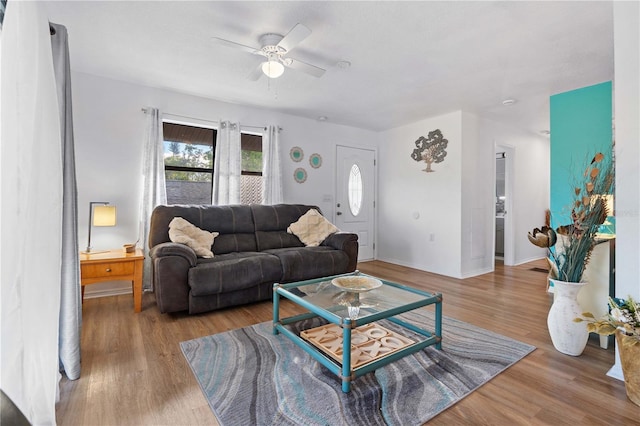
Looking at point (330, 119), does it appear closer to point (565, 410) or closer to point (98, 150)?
point (98, 150)

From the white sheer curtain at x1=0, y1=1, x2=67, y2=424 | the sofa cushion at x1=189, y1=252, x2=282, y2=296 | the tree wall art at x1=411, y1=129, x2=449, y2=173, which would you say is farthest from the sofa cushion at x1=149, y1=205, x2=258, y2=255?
the tree wall art at x1=411, y1=129, x2=449, y2=173

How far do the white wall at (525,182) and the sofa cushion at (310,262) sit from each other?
3201 mm

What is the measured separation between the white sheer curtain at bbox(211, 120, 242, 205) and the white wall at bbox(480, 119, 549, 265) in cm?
387

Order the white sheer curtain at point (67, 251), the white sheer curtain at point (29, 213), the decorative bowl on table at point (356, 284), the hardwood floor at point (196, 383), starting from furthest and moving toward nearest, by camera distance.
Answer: the decorative bowl on table at point (356, 284) → the white sheer curtain at point (67, 251) → the hardwood floor at point (196, 383) → the white sheer curtain at point (29, 213)

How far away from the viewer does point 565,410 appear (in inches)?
61.4

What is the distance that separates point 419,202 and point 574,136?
2.09m

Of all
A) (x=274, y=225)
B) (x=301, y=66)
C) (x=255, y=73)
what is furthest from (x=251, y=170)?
(x=301, y=66)

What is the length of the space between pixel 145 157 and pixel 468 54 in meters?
3.54

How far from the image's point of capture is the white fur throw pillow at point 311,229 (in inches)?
157

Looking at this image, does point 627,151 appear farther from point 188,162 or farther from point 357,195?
point 188,162

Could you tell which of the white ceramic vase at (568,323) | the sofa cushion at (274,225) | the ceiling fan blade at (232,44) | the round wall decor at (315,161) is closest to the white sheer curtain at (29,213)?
the ceiling fan blade at (232,44)

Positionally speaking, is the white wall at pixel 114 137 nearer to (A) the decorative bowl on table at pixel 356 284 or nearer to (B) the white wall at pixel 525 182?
(A) the decorative bowl on table at pixel 356 284

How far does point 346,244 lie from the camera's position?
12.5 feet

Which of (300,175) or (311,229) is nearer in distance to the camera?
(311,229)
